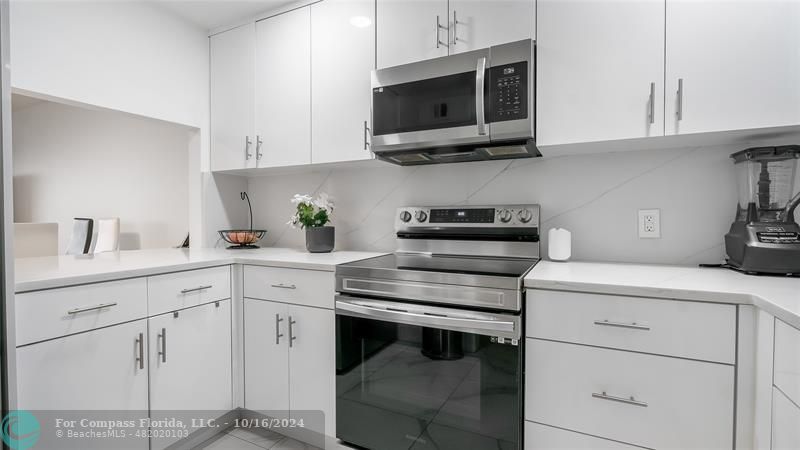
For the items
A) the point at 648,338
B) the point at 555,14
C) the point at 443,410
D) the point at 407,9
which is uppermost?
the point at 407,9

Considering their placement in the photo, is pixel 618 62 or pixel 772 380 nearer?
pixel 772 380

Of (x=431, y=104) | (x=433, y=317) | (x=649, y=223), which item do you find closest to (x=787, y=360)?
(x=649, y=223)

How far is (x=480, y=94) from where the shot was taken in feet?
4.91

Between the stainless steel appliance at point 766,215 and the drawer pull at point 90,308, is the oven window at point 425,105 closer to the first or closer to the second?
the stainless steel appliance at point 766,215

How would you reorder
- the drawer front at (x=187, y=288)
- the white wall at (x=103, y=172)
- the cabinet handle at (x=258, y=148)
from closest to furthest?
the drawer front at (x=187, y=288), the cabinet handle at (x=258, y=148), the white wall at (x=103, y=172)

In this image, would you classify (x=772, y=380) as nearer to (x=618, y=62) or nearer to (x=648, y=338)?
(x=648, y=338)

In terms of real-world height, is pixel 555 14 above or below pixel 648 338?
above

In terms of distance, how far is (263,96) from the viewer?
7.30 ft

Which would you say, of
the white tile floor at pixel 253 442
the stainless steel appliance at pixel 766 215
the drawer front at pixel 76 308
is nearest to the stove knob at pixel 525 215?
the stainless steel appliance at pixel 766 215

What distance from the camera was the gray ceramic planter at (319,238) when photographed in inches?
81.6

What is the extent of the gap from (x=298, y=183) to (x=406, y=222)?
883 mm

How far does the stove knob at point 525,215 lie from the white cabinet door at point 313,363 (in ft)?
3.21

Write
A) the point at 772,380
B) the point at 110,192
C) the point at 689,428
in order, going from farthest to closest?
the point at 110,192 → the point at 689,428 → the point at 772,380

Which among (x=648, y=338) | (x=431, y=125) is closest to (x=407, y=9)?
(x=431, y=125)
